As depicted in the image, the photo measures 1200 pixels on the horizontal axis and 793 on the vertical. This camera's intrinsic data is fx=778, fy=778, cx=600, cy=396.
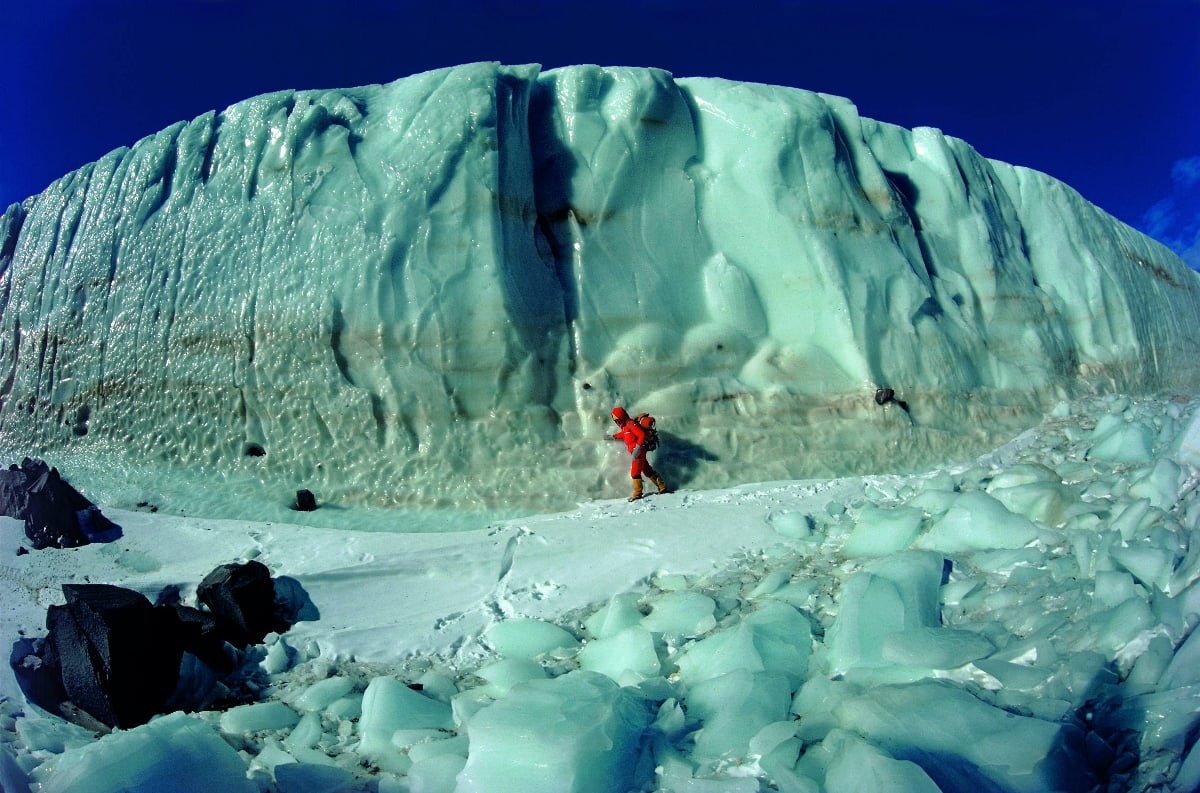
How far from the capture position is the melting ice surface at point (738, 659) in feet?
4.08

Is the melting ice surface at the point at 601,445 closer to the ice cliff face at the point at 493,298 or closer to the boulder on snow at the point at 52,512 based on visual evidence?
the ice cliff face at the point at 493,298

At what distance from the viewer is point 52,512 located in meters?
3.26

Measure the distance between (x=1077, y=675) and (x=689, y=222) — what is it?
3.98m

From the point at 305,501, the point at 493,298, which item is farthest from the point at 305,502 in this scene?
the point at 493,298

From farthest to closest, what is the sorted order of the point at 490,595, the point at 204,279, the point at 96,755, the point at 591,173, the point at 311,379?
the point at 591,173 < the point at 204,279 < the point at 311,379 < the point at 490,595 < the point at 96,755

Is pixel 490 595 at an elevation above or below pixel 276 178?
below

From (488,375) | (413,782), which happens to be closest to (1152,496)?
(413,782)

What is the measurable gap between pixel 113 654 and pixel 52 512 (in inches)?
74.4

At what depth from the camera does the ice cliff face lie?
161 inches

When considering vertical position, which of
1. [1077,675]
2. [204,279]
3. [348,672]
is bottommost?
[348,672]

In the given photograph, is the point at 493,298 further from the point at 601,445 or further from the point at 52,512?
the point at 52,512

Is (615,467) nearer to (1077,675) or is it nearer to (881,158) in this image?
(1077,675)

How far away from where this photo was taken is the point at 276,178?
4.32 m

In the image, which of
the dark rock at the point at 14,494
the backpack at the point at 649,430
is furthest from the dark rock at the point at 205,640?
the backpack at the point at 649,430
